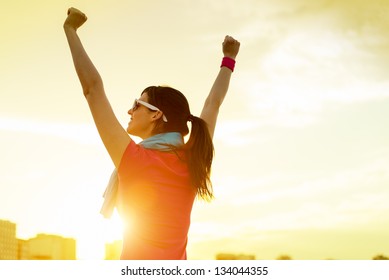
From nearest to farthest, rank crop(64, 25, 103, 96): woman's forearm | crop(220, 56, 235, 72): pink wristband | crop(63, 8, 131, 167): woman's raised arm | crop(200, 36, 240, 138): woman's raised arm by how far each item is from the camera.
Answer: crop(63, 8, 131, 167): woman's raised arm < crop(64, 25, 103, 96): woman's forearm < crop(200, 36, 240, 138): woman's raised arm < crop(220, 56, 235, 72): pink wristband

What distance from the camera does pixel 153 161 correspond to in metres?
2.85

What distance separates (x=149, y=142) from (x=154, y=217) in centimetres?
42

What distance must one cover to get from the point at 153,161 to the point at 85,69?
1.99ft

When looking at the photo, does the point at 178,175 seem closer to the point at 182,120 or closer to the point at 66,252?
the point at 182,120

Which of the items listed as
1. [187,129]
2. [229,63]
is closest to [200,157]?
[187,129]

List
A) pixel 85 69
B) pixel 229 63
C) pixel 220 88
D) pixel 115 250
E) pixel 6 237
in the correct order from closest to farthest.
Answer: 1. pixel 85 69
2. pixel 220 88
3. pixel 229 63
4. pixel 115 250
5. pixel 6 237

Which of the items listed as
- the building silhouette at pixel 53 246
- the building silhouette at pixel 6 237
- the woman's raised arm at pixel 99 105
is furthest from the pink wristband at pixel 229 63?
the building silhouette at pixel 6 237

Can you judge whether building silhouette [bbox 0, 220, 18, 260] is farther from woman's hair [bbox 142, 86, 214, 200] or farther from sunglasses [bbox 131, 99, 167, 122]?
woman's hair [bbox 142, 86, 214, 200]

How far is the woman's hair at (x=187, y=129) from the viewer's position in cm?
297

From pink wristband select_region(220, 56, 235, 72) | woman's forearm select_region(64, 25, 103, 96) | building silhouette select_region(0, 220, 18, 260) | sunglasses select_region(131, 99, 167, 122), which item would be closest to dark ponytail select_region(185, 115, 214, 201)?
sunglasses select_region(131, 99, 167, 122)

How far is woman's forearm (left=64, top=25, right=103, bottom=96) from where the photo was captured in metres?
2.87

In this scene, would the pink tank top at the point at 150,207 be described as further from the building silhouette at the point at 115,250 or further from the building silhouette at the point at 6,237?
the building silhouette at the point at 6,237

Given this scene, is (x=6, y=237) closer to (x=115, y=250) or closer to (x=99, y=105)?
(x=115, y=250)
